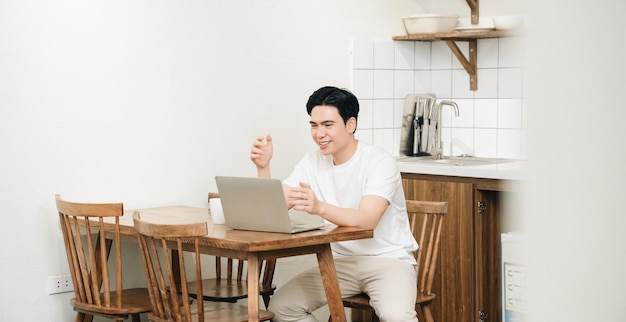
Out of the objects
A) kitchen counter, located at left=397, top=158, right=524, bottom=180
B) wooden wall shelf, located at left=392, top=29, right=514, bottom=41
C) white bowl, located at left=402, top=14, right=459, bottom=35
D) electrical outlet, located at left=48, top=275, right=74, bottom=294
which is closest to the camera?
electrical outlet, located at left=48, top=275, right=74, bottom=294

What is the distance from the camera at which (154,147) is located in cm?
A: 348

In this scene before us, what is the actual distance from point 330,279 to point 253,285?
294 millimetres

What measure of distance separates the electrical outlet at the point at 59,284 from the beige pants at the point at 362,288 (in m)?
0.89

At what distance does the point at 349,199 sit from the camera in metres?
2.96

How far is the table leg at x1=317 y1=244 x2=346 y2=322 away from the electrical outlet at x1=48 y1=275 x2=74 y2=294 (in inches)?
47.0

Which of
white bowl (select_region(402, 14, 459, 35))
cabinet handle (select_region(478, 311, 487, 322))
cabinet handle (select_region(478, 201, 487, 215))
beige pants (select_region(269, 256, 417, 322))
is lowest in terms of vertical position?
cabinet handle (select_region(478, 311, 487, 322))

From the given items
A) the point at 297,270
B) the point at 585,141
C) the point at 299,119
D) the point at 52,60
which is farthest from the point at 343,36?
the point at 585,141

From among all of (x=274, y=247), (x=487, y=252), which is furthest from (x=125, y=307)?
(x=487, y=252)

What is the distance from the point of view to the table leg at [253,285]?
2430 mm

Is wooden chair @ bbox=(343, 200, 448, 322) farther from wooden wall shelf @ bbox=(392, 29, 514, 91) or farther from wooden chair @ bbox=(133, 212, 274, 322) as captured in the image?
wooden wall shelf @ bbox=(392, 29, 514, 91)

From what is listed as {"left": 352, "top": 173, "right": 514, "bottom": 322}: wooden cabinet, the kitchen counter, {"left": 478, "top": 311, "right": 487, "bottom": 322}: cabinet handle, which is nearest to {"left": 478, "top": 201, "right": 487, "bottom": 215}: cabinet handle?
{"left": 352, "top": 173, "right": 514, "bottom": 322}: wooden cabinet

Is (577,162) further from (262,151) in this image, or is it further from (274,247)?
(262,151)

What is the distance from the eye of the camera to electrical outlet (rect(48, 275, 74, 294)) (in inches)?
126

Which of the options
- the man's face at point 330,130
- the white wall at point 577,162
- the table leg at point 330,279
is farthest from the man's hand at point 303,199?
the white wall at point 577,162
